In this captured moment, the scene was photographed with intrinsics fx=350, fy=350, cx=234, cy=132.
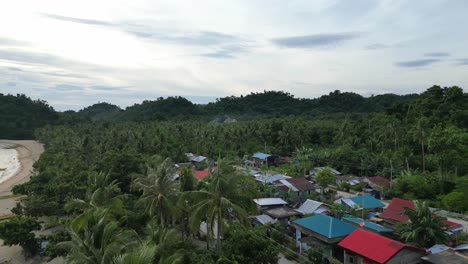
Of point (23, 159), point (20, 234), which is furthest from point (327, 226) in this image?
point (23, 159)

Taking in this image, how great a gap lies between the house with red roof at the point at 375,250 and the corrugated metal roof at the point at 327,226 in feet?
3.41

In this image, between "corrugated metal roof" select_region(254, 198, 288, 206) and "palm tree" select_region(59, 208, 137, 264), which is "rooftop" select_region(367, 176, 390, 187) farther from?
"palm tree" select_region(59, 208, 137, 264)

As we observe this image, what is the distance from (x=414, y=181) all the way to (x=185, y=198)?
30.2 metres

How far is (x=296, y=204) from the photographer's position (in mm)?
35375

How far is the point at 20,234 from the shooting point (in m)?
24.2

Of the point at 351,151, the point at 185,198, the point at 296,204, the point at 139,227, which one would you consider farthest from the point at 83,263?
the point at 351,151

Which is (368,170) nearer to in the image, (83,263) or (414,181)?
(414,181)

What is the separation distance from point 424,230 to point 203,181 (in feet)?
49.3

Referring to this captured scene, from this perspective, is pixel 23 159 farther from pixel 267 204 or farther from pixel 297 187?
pixel 267 204

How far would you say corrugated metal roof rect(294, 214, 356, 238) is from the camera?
79.1ft

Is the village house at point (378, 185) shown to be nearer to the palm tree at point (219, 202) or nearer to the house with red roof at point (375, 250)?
the house with red roof at point (375, 250)

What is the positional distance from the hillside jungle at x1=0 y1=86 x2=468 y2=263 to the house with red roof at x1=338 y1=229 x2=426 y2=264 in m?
3.99

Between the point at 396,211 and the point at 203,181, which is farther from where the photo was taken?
the point at 396,211

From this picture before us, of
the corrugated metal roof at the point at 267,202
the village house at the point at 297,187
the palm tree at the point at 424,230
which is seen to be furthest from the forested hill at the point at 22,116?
the palm tree at the point at 424,230
